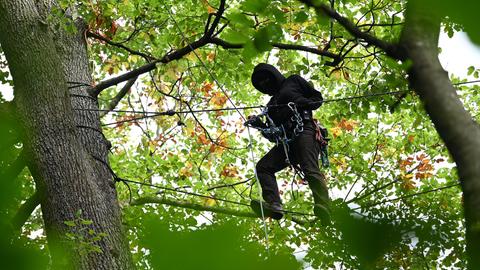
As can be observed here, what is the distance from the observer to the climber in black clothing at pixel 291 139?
5285 millimetres

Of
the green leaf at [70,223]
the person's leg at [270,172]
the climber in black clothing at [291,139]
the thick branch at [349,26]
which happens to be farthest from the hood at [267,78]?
the thick branch at [349,26]

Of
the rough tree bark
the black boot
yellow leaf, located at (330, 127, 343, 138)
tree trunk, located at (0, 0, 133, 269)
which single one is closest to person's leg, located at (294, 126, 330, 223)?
the black boot

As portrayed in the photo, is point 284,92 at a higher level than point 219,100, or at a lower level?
lower

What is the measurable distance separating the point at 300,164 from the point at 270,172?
29cm

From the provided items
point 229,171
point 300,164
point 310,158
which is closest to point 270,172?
point 300,164

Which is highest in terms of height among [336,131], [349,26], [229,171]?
[229,171]

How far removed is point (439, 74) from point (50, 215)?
135 inches

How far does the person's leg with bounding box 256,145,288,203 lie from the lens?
538 centimetres

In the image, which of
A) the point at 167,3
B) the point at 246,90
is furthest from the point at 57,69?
the point at 246,90

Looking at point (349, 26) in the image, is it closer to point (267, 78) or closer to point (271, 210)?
point (271, 210)

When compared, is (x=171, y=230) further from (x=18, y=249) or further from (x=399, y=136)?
(x=399, y=136)

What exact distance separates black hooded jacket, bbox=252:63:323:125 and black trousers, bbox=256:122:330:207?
0.71 feet

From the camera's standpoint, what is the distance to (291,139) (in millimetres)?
5359

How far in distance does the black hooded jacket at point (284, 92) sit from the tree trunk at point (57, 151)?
1.57m
